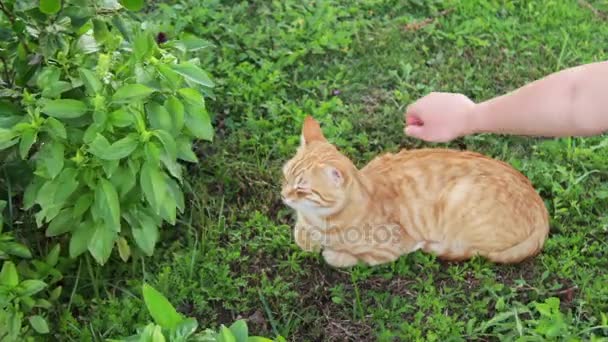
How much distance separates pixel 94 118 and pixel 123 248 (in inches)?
25.5

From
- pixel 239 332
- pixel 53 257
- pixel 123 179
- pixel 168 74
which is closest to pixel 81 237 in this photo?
pixel 53 257

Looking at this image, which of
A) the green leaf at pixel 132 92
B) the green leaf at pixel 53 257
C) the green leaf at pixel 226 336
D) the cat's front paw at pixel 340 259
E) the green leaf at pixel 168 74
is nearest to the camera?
the green leaf at pixel 226 336

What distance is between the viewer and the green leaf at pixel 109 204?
2744mm

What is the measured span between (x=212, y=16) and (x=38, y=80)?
74.0 inches

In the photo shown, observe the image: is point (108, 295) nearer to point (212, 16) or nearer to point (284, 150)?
point (284, 150)

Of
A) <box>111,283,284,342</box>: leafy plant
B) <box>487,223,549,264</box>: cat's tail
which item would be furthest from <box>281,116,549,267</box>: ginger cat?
<box>111,283,284,342</box>: leafy plant

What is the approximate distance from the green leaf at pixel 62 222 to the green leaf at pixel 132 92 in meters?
0.52

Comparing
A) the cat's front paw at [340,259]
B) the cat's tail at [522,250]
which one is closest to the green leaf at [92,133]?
the cat's front paw at [340,259]

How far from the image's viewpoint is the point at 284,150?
152 inches

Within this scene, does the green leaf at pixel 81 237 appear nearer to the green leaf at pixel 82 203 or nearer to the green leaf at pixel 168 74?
the green leaf at pixel 82 203

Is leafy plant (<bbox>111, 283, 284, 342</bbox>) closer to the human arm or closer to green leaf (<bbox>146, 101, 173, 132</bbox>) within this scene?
green leaf (<bbox>146, 101, 173, 132</bbox>)

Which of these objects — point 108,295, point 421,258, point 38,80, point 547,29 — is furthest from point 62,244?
point 547,29

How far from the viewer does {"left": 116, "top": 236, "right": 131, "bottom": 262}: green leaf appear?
10.2 feet

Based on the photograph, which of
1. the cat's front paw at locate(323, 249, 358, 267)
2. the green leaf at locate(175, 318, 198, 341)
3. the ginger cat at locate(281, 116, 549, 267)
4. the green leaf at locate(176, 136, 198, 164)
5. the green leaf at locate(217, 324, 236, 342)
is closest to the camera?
the green leaf at locate(217, 324, 236, 342)
